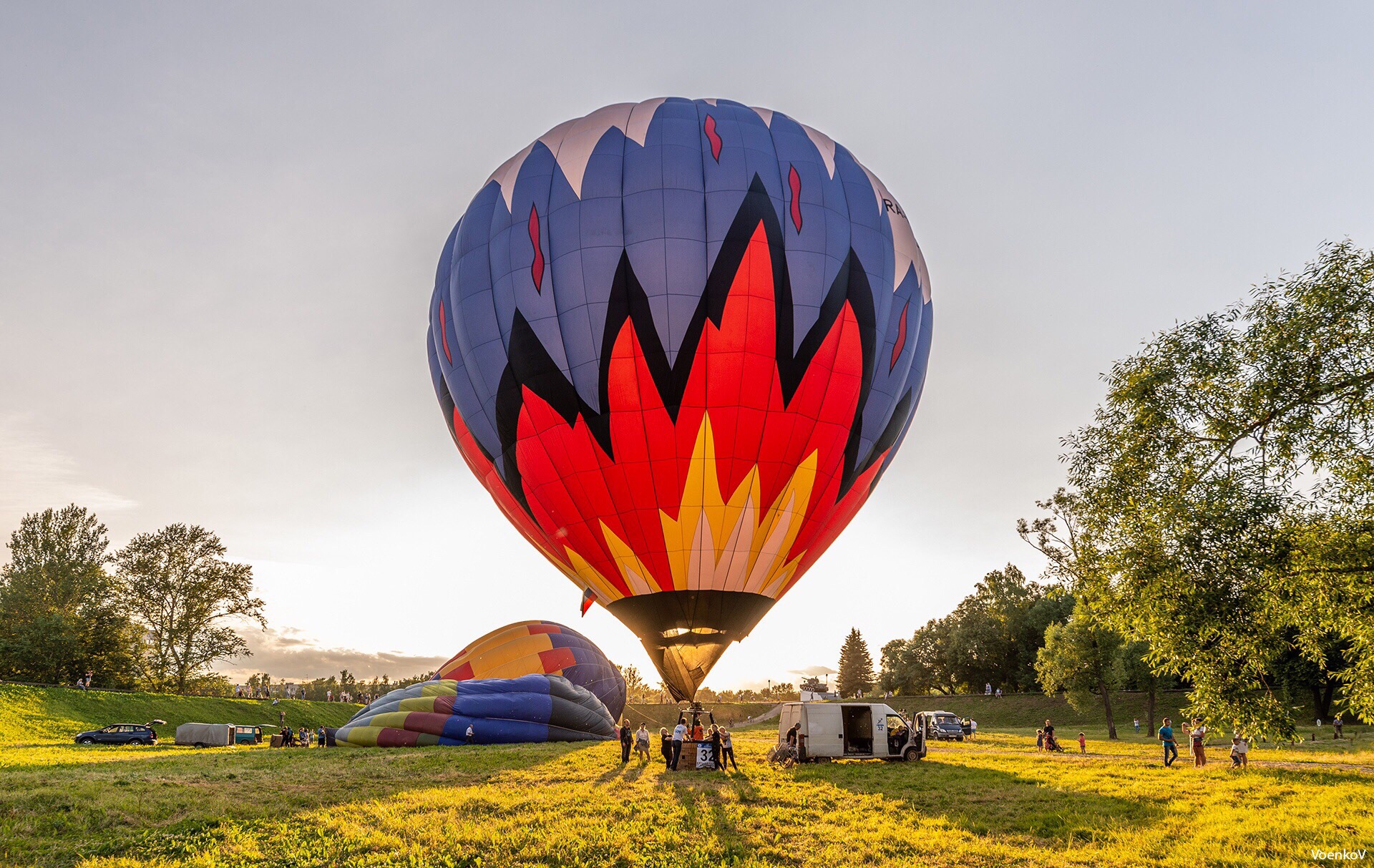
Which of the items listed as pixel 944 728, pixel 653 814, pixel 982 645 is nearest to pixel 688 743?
pixel 653 814

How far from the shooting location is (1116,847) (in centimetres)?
898

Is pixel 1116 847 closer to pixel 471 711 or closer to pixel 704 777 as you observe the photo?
pixel 704 777

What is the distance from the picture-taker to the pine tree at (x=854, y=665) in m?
79.2

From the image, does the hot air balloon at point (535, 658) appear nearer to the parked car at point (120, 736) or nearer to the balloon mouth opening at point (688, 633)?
the parked car at point (120, 736)

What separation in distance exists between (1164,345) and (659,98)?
1463 centimetres

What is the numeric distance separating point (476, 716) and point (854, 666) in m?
64.6

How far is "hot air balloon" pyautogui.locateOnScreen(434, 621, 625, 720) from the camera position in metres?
29.2

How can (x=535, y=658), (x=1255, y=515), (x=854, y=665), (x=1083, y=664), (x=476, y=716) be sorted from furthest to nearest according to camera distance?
(x=854, y=665) < (x=1083, y=664) < (x=535, y=658) < (x=476, y=716) < (x=1255, y=515)

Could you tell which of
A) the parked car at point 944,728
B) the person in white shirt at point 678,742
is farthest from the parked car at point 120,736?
the parked car at point 944,728

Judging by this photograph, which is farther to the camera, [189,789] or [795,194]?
[795,194]

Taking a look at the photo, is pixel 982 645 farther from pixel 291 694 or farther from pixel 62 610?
pixel 62 610

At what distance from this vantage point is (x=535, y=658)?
29.6m

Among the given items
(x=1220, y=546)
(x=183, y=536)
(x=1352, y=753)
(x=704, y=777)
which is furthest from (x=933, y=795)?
(x=183, y=536)

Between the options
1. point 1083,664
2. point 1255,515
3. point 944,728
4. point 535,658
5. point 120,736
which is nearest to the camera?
point 1255,515
